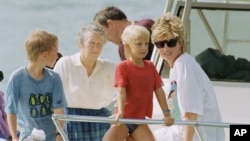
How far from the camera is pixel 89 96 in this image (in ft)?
23.1

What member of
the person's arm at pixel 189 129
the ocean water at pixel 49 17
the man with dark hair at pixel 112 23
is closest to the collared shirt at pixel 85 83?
the person's arm at pixel 189 129

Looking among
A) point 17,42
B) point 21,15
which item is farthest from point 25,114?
point 21,15

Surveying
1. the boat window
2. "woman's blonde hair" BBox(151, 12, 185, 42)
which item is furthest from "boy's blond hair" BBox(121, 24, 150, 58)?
the boat window

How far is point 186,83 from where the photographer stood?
6.57 metres

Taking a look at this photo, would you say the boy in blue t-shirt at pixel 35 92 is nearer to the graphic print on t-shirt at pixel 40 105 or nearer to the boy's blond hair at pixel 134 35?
the graphic print on t-shirt at pixel 40 105

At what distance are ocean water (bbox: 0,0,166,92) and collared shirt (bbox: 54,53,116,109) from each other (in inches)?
568

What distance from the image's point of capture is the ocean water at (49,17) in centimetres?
2336

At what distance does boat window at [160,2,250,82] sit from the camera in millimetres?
8852

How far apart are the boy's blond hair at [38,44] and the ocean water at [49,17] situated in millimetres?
14784

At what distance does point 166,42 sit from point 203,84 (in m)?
0.36

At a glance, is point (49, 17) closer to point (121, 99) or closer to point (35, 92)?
point (35, 92)

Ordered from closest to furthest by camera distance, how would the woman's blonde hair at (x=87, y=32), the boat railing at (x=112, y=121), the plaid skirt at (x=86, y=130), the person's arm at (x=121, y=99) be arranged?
the boat railing at (x=112, y=121)
the person's arm at (x=121, y=99)
the woman's blonde hair at (x=87, y=32)
the plaid skirt at (x=86, y=130)

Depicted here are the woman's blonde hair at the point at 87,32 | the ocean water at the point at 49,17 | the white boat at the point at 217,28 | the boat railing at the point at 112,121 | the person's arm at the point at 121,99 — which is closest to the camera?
the boat railing at the point at 112,121

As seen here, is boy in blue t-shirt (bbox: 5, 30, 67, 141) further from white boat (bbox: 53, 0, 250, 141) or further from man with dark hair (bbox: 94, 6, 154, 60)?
white boat (bbox: 53, 0, 250, 141)
